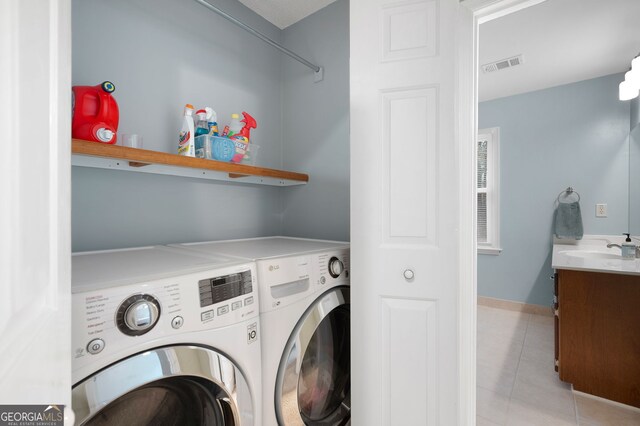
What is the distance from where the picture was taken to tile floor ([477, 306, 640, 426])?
5.56 ft

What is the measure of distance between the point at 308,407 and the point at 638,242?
3.10 m

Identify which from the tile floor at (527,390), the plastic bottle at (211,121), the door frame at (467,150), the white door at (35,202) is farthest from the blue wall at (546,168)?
the white door at (35,202)

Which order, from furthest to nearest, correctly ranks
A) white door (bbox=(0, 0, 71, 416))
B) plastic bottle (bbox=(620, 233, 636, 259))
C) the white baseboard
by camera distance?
the white baseboard → plastic bottle (bbox=(620, 233, 636, 259)) → white door (bbox=(0, 0, 71, 416))

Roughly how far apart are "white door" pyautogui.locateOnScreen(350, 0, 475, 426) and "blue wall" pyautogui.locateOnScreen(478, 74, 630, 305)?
288cm

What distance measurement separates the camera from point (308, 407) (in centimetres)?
115

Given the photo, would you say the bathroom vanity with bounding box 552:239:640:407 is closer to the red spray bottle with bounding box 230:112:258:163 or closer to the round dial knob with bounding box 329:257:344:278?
the round dial knob with bounding box 329:257:344:278

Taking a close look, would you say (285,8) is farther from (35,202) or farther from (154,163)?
(35,202)

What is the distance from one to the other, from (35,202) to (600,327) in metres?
2.77

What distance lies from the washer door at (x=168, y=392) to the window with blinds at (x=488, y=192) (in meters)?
3.62

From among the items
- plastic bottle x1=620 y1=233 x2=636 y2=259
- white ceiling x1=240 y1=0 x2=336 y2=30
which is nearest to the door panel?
white ceiling x1=240 y1=0 x2=336 y2=30

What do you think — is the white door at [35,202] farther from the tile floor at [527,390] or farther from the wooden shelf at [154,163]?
the tile floor at [527,390]

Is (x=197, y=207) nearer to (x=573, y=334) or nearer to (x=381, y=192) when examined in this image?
(x=381, y=192)

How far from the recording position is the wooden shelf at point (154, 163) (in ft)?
3.17

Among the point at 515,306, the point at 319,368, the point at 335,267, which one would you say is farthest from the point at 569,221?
the point at 319,368
